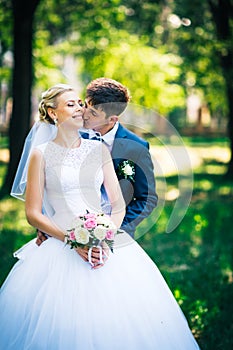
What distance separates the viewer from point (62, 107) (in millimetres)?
4055

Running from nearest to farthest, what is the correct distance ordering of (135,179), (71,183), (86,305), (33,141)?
(86,305) → (71,183) → (33,141) → (135,179)

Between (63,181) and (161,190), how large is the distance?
→ 0.86 metres

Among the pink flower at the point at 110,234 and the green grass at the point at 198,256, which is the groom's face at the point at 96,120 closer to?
the pink flower at the point at 110,234

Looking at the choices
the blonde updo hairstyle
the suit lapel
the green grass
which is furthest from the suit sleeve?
the green grass

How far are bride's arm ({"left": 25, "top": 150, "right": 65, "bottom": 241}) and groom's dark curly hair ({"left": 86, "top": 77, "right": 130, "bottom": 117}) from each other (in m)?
0.52

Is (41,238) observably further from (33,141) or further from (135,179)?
(135,179)

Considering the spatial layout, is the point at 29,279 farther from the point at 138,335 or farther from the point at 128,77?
the point at 128,77

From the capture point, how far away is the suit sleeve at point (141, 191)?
4375 millimetres

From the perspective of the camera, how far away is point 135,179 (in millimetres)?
4402

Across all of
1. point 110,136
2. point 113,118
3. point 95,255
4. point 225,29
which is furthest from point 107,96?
point 225,29

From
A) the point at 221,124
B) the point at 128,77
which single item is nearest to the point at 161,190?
the point at 128,77

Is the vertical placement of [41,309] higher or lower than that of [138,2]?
lower

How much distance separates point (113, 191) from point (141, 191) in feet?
1.26

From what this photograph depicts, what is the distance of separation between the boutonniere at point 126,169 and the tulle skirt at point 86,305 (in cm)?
49
